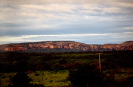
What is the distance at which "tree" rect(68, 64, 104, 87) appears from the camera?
11922 millimetres

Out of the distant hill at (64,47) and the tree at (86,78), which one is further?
the distant hill at (64,47)

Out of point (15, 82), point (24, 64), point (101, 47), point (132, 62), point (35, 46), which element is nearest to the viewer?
point (15, 82)

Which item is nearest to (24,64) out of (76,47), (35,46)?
(35,46)

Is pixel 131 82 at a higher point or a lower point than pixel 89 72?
lower

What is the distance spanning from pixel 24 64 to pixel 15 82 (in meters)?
17.3

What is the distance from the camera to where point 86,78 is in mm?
11961

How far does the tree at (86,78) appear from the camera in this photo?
11.9m

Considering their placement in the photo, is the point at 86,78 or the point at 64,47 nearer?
the point at 86,78

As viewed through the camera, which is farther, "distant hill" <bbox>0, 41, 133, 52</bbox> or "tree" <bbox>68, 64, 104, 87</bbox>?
"distant hill" <bbox>0, 41, 133, 52</bbox>

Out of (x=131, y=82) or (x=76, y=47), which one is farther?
(x=76, y=47)

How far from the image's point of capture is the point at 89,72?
12133 mm

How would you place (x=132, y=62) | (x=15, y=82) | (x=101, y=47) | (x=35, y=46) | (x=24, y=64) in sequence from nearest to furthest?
(x=15, y=82) → (x=24, y=64) → (x=132, y=62) → (x=35, y=46) → (x=101, y=47)

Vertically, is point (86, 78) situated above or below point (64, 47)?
below

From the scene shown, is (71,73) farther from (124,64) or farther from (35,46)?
(35,46)
